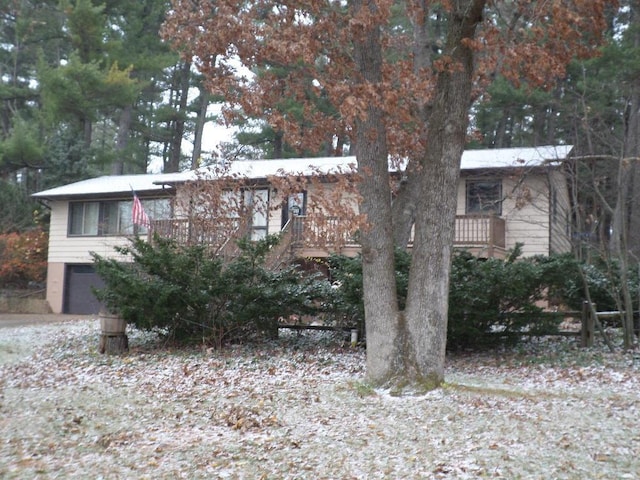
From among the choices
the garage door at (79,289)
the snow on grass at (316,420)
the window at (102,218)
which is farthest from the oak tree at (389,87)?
the garage door at (79,289)

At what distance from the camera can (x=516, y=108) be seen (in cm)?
2434

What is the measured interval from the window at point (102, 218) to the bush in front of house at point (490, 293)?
14307mm

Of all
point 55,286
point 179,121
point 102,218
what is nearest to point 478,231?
point 102,218

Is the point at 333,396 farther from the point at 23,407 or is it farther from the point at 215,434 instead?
the point at 23,407

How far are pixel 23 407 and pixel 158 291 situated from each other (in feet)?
12.3

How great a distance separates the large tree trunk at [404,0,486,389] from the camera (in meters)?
7.28

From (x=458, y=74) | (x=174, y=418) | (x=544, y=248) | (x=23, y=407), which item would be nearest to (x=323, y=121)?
(x=458, y=74)

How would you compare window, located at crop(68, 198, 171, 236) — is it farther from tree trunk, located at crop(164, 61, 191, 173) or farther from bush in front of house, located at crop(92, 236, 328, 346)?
bush in front of house, located at crop(92, 236, 328, 346)

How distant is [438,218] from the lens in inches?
290

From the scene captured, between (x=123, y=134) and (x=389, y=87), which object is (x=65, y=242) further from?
(x=389, y=87)

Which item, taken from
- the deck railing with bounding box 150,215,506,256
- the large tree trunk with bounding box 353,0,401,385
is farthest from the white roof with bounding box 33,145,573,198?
the large tree trunk with bounding box 353,0,401,385

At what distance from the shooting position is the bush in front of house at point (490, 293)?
9930 millimetres

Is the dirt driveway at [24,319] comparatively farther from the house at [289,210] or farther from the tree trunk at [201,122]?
the tree trunk at [201,122]

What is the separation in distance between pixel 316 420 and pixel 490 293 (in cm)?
451
